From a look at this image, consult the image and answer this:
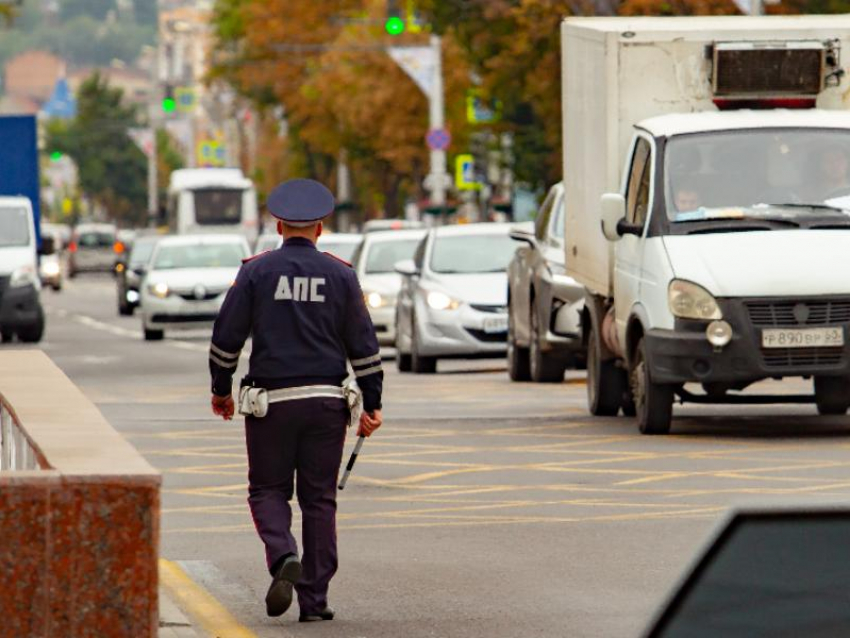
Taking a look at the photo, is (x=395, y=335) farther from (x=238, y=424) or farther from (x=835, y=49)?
(x=835, y=49)

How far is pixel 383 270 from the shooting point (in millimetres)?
32625

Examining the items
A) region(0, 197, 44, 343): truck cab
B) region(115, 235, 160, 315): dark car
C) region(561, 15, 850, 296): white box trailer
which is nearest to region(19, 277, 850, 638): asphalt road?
region(561, 15, 850, 296): white box trailer

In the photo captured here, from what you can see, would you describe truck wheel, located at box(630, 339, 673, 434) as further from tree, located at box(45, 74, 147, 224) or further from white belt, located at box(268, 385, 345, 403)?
tree, located at box(45, 74, 147, 224)

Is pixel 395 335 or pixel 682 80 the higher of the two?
pixel 682 80

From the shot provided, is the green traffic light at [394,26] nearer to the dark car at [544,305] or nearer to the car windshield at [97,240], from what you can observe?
the dark car at [544,305]

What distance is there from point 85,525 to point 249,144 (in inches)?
5461

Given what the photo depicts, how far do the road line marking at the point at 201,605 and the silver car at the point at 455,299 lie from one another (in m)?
16.0

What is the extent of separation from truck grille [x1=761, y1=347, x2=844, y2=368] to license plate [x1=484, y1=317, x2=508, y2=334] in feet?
34.1

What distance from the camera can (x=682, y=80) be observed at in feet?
62.4

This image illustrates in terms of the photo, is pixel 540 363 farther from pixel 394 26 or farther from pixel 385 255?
pixel 394 26

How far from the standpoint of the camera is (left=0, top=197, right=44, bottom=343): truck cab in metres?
36.4

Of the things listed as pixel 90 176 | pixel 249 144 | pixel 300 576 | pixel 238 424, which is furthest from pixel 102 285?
pixel 90 176

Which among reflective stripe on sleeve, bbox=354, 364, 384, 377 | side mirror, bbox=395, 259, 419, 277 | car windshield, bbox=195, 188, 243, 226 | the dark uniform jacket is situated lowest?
car windshield, bbox=195, 188, 243, 226

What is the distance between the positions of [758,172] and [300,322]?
8551 mm
